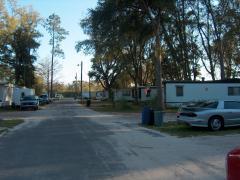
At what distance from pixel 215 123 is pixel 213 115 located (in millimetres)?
383

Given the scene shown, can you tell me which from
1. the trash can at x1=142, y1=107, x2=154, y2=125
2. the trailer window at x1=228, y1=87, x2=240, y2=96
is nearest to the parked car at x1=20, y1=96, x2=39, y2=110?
the trailer window at x1=228, y1=87, x2=240, y2=96

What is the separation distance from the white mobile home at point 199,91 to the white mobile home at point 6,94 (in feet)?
60.2

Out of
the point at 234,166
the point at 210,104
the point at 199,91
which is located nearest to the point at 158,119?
the point at 210,104

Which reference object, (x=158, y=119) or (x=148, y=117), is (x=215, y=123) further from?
(x=148, y=117)

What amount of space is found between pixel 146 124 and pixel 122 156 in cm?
1364

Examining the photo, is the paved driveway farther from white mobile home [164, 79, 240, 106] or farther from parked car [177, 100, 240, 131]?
white mobile home [164, 79, 240, 106]

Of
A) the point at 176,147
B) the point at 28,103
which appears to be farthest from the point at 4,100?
the point at 176,147

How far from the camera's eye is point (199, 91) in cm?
A: 5072

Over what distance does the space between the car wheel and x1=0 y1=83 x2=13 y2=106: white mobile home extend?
1454 inches

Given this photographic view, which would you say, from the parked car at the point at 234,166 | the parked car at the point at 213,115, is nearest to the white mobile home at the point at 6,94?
the parked car at the point at 213,115

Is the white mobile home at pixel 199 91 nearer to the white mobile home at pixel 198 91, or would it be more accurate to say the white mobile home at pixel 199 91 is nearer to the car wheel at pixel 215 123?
the white mobile home at pixel 198 91

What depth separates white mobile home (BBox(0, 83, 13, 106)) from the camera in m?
54.4

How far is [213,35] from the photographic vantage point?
61750mm

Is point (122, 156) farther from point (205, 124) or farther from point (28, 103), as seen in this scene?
point (28, 103)
